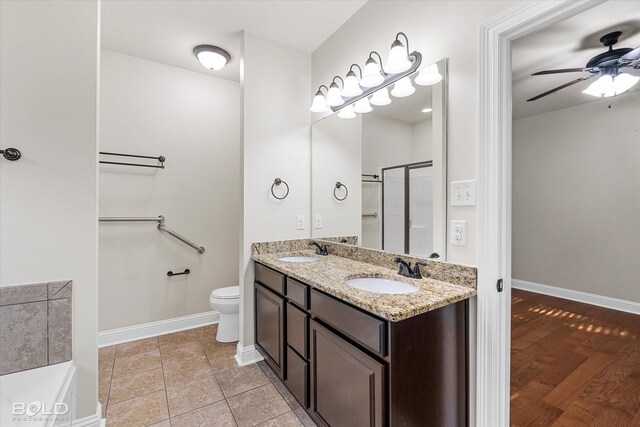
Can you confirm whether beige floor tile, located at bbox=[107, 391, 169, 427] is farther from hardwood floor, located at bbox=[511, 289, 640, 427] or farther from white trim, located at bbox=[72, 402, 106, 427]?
hardwood floor, located at bbox=[511, 289, 640, 427]

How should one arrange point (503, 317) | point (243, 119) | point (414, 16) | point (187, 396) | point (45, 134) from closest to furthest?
1. point (503, 317)
2. point (45, 134)
3. point (414, 16)
4. point (187, 396)
5. point (243, 119)

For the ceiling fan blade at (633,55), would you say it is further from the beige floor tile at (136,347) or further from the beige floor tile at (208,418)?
the beige floor tile at (136,347)

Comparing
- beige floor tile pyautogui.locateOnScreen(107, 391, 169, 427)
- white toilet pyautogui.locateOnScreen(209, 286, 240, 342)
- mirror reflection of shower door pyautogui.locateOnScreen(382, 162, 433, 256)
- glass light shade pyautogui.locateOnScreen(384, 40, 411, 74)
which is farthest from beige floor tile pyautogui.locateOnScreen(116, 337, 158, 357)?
glass light shade pyautogui.locateOnScreen(384, 40, 411, 74)

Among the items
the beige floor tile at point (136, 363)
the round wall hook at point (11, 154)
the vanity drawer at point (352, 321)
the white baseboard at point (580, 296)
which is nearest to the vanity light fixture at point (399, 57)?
the vanity drawer at point (352, 321)

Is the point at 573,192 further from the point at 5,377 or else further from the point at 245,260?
the point at 5,377

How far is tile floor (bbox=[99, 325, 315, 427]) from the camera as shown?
159cm

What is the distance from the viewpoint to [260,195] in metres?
2.28

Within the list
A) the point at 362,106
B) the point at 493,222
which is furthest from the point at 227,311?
the point at 493,222

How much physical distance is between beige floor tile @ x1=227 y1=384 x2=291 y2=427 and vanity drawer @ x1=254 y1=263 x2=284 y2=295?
2.14 feet

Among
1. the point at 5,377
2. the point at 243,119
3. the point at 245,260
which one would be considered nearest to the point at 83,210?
the point at 5,377

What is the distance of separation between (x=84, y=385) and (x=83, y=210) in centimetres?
93

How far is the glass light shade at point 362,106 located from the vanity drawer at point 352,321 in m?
1.30

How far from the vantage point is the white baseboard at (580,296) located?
10.5 ft

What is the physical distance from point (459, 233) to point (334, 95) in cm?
138
